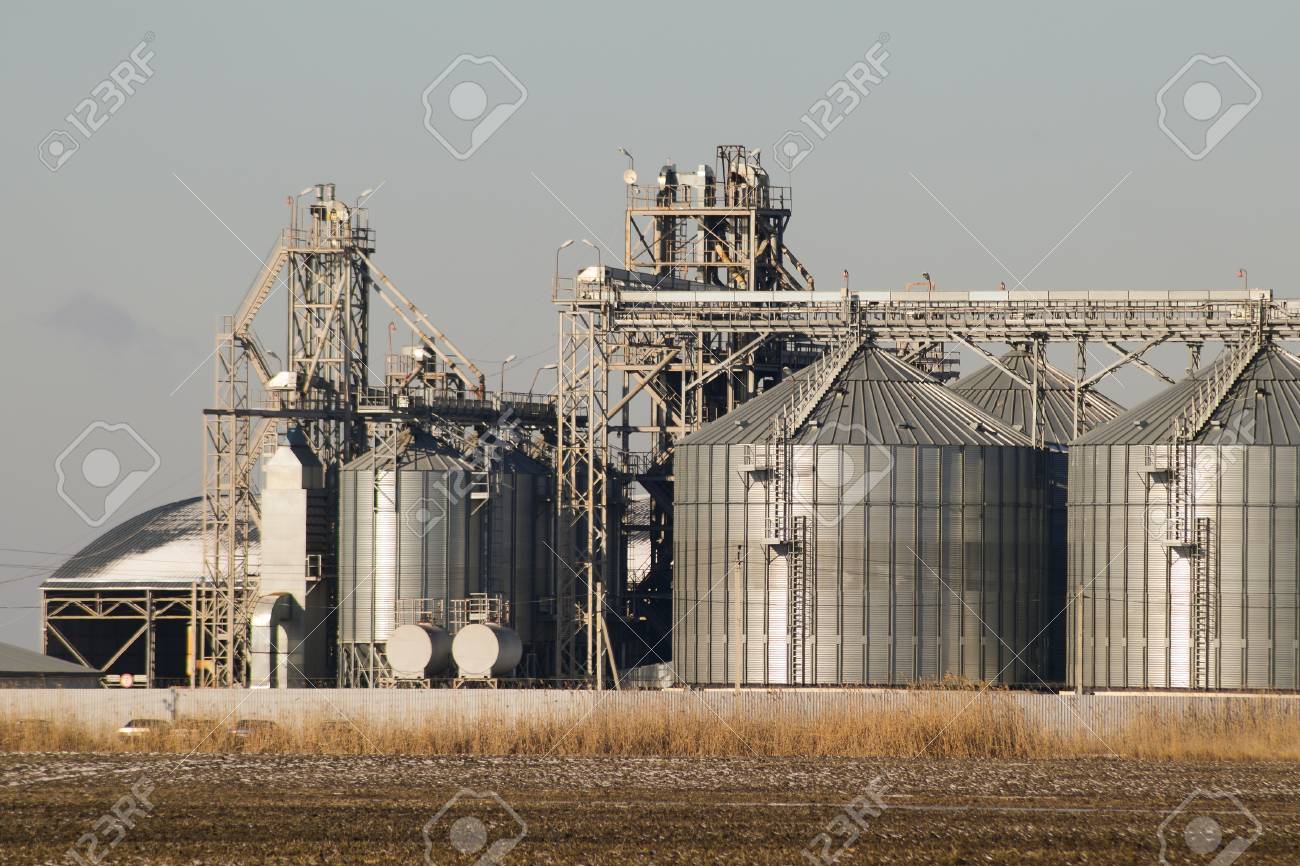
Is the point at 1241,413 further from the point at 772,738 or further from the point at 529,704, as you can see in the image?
the point at 529,704

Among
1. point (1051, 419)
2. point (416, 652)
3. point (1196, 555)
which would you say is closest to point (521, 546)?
point (416, 652)

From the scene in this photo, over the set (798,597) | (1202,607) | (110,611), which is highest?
(798,597)

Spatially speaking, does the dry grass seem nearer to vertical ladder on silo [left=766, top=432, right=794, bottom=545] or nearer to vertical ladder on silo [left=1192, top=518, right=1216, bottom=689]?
vertical ladder on silo [left=1192, top=518, right=1216, bottom=689]

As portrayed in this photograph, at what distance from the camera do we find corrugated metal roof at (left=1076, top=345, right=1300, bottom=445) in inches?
3147

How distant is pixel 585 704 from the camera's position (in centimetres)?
6950

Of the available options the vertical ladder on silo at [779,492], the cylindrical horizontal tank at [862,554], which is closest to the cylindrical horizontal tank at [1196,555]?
the cylindrical horizontal tank at [862,554]

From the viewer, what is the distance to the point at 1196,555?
3103 inches

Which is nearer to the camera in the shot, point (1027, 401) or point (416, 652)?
point (416, 652)

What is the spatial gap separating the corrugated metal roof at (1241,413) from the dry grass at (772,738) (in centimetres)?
1407

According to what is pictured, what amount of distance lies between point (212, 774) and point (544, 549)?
115 feet

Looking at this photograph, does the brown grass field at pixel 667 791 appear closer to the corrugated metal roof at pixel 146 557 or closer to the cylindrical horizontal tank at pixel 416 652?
the cylindrical horizontal tank at pixel 416 652

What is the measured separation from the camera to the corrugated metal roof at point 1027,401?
97.4m

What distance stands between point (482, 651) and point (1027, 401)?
29294mm

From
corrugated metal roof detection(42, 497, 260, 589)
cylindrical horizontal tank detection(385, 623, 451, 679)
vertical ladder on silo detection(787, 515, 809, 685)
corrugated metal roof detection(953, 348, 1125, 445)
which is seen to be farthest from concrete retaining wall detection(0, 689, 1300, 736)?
corrugated metal roof detection(42, 497, 260, 589)
